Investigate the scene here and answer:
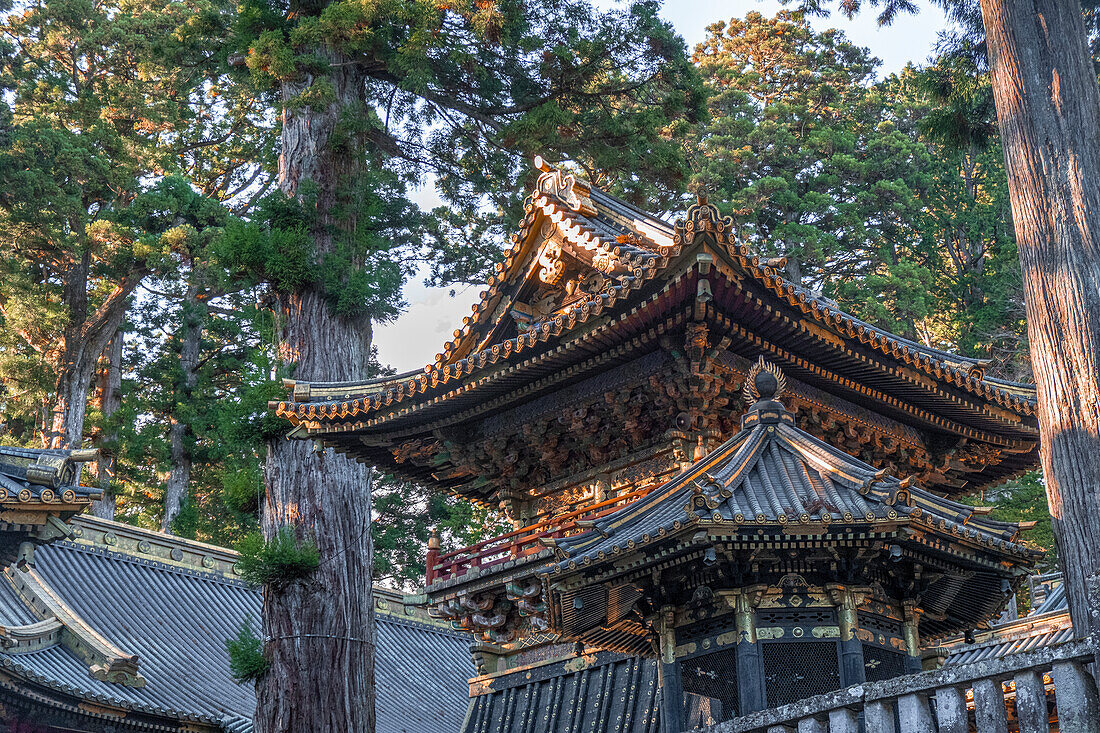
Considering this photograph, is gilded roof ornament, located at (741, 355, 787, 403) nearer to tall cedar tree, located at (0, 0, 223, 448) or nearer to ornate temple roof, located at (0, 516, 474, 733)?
ornate temple roof, located at (0, 516, 474, 733)

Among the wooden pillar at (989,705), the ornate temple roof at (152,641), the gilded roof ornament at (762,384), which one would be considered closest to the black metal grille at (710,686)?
the gilded roof ornament at (762,384)

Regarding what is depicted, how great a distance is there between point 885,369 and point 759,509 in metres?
3.54

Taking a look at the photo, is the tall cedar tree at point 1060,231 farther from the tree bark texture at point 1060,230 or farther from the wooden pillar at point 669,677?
the wooden pillar at point 669,677

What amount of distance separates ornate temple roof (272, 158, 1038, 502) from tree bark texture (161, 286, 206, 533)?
15.6 m

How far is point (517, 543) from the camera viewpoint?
12.2m

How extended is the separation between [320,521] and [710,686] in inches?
179

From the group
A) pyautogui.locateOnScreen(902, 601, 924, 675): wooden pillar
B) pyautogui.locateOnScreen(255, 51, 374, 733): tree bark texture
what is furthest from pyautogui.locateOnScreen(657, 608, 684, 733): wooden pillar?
pyautogui.locateOnScreen(255, 51, 374, 733): tree bark texture

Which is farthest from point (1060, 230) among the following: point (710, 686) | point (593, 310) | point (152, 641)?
point (152, 641)

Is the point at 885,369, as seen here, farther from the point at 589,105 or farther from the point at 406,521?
the point at 406,521

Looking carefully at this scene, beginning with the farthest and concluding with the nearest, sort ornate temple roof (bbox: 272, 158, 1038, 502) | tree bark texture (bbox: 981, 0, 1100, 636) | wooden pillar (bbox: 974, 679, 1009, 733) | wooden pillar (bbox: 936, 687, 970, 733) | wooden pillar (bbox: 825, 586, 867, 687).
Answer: ornate temple roof (bbox: 272, 158, 1038, 502), wooden pillar (bbox: 825, 586, 867, 687), tree bark texture (bbox: 981, 0, 1100, 636), wooden pillar (bbox: 936, 687, 970, 733), wooden pillar (bbox: 974, 679, 1009, 733)

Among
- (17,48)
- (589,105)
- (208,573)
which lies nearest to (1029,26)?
(589,105)

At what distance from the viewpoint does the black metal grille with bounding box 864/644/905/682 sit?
928 centimetres

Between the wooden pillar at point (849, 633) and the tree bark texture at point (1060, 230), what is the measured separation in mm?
1616

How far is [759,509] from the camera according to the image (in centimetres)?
869
